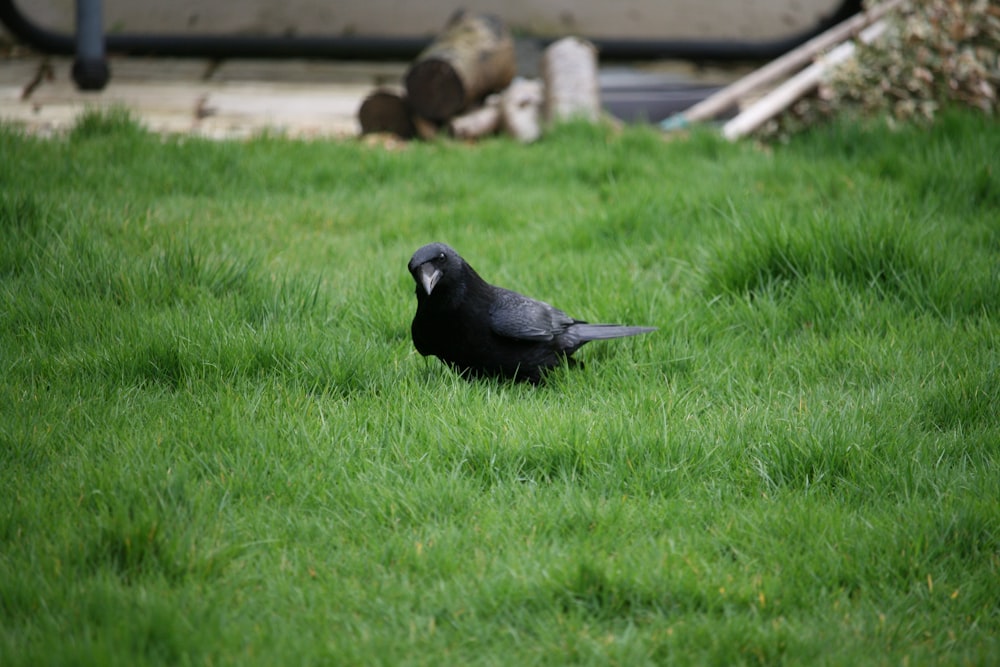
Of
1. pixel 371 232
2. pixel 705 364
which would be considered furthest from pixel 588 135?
pixel 705 364

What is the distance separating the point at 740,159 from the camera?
6195 millimetres

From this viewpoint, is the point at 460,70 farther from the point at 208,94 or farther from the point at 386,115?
the point at 208,94

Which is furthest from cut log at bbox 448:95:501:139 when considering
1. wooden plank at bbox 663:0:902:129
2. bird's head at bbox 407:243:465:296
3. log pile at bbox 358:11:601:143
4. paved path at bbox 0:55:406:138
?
bird's head at bbox 407:243:465:296

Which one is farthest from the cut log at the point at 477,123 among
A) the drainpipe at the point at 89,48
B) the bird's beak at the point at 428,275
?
the bird's beak at the point at 428,275

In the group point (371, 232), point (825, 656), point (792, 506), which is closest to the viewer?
point (825, 656)

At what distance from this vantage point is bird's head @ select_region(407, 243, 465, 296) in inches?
136

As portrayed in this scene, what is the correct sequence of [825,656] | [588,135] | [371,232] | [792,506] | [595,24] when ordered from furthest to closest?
1. [595,24]
2. [588,135]
3. [371,232]
4. [792,506]
5. [825,656]

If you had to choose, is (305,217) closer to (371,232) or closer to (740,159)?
(371,232)

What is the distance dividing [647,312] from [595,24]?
290 inches

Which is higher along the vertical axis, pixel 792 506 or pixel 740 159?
pixel 740 159

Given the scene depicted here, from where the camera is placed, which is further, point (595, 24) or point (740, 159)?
point (595, 24)

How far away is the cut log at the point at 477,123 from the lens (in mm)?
7117

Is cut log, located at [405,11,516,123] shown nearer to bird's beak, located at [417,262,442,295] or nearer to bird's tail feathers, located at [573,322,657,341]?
bird's tail feathers, located at [573,322,657,341]

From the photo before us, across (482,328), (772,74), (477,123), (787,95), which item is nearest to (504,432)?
(482,328)
